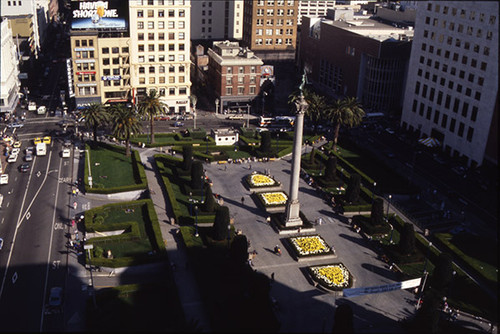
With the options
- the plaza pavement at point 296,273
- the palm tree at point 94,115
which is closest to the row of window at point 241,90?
the palm tree at point 94,115

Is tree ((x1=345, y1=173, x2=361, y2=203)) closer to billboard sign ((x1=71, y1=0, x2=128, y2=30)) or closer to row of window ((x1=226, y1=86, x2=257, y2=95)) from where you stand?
row of window ((x1=226, y1=86, x2=257, y2=95))

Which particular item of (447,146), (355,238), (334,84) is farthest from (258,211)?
(334,84)

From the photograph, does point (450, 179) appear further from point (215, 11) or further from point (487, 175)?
point (215, 11)

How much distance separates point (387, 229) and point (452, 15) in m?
52.7

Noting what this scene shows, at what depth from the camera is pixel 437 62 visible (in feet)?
374

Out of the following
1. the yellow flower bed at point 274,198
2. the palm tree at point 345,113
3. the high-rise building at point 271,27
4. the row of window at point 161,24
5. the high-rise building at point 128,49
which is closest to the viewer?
the yellow flower bed at point 274,198

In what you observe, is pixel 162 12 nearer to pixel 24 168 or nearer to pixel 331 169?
pixel 24 168

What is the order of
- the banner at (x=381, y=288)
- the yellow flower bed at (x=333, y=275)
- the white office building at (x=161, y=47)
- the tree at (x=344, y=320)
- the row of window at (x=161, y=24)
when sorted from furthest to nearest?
the row of window at (x=161, y=24), the white office building at (x=161, y=47), the yellow flower bed at (x=333, y=275), the banner at (x=381, y=288), the tree at (x=344, y=320)

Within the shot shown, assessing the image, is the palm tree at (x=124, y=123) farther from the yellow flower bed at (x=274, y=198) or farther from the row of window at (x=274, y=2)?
the row of window at (x=274, y=2)

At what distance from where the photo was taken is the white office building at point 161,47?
418ft

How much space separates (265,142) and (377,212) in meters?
36.0

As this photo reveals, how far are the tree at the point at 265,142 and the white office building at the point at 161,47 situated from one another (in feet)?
111

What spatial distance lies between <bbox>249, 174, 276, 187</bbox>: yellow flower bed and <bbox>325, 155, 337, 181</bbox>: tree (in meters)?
10.2

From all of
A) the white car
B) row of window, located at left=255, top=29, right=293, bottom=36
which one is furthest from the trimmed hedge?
row of window, located at left=255, top=29, right=293, bottom=36
